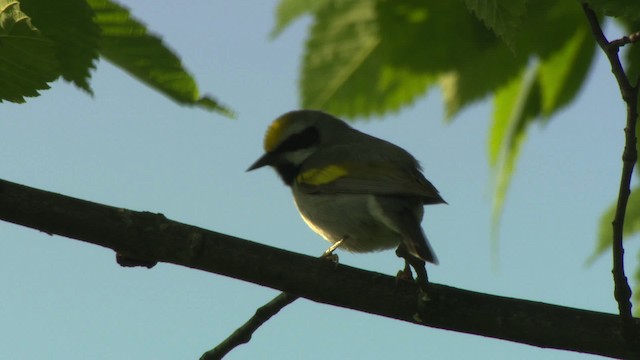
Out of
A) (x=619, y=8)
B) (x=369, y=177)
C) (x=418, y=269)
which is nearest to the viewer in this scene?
(x=619, y=8)

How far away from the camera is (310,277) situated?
2859 mm

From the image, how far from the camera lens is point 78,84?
92.4 inches

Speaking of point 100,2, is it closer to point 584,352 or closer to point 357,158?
point 584,352

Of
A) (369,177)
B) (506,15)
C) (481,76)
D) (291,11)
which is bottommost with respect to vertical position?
(506,15)

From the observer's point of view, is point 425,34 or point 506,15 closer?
point 506,15

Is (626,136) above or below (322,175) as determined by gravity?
below

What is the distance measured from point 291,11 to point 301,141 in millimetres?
2862

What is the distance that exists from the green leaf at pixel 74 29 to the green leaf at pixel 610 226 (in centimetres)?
179

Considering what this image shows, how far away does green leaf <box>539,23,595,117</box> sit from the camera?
344 cm

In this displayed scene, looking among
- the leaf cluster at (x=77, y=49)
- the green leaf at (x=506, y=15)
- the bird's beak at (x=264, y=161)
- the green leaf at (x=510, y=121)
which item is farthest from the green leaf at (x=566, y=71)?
the bird's beak at (x=264, y=161)

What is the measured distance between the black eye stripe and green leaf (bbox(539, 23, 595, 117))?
2.76 meters

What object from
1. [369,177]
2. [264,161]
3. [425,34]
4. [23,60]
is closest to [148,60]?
[23,60]

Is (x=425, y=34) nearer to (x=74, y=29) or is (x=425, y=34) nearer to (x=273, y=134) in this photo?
(x=74, y=29)

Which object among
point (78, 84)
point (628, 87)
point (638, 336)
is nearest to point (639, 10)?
point (628, 87)
